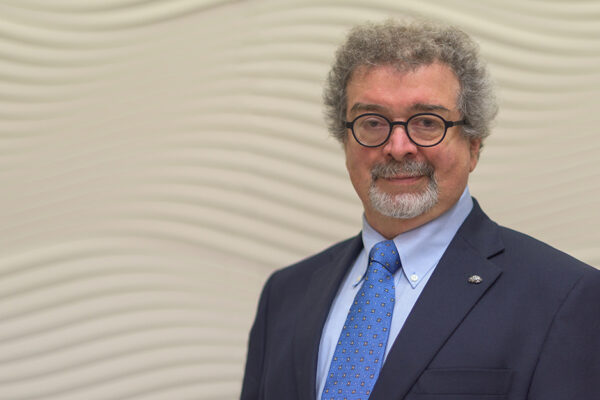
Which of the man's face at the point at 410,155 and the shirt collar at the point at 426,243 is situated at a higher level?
the man's face at the point at 410,155

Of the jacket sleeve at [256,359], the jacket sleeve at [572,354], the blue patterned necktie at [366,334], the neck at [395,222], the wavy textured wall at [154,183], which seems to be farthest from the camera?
the wavy textured wall at [154,183]

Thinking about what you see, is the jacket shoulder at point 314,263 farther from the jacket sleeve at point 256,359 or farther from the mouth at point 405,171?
the mouth at point 405,171

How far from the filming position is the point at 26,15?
9.22ft

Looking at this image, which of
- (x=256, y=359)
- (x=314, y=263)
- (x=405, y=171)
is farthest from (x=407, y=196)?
(x=256, y=359)

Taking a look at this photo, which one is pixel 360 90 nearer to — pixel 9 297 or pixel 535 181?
pixel 535 181

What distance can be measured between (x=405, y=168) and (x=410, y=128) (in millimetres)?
88

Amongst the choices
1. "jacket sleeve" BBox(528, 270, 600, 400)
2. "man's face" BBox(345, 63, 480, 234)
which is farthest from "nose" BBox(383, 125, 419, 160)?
"jacket sleeve" BBox(528, 270, 600, 400)

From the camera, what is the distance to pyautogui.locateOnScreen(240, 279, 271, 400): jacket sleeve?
2133 millimetres

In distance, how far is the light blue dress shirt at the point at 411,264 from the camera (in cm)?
182

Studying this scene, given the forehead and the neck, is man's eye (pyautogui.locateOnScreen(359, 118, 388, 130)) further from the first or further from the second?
the neck

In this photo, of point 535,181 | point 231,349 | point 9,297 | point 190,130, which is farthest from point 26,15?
point 535,181

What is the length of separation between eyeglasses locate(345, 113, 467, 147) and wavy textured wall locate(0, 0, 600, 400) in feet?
2.85

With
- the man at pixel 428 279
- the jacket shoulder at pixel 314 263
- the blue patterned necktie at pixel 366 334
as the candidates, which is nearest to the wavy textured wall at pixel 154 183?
the jacket shoulder at pixel 314 263

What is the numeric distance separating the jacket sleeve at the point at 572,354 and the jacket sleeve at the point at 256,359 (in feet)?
2.53
